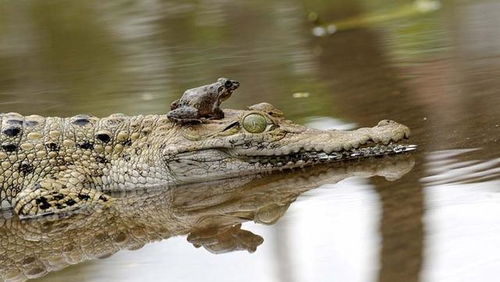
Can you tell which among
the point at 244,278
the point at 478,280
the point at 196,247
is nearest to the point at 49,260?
the point at 196,247

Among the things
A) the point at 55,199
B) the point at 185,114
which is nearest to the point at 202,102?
the point at 185,114

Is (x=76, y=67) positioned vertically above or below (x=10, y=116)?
below

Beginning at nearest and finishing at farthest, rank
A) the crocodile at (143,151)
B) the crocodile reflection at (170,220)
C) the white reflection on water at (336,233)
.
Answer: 1. the white reflection on water at (336,233)
2. the crocodile reflection at (170,220)
3. the crocodile at (143,151)

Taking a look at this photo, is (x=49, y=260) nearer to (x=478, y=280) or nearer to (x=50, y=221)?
(x=50, y=221)

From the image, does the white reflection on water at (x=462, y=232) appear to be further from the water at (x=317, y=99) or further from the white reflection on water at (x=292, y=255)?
the white reflection on water at (x=292, y=255)

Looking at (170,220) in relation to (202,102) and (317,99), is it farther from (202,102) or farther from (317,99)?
(317,99)

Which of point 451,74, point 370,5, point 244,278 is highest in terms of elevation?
point 244,278

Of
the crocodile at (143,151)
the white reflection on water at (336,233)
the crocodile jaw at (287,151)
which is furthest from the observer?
the crocodile at (143,151)

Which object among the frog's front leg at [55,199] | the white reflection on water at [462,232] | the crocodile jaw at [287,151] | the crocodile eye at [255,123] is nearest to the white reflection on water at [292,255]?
the white reflection on water at [462,232]
